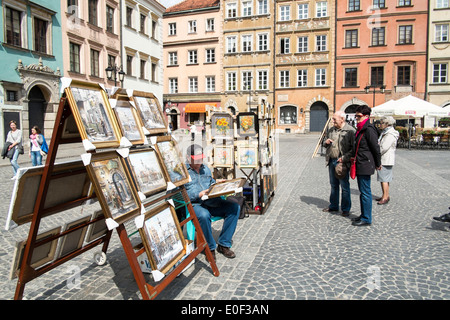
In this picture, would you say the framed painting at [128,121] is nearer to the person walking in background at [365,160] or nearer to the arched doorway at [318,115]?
the person walking in background at [365,160]

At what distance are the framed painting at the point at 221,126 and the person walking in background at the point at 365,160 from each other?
231 cm

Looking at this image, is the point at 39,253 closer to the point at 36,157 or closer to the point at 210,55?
the point at 36,157

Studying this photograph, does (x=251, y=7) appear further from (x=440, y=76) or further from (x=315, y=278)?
(x=315, y=278)

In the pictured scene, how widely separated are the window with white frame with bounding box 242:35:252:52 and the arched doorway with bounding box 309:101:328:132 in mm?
9161

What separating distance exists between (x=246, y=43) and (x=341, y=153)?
34240 millimetres

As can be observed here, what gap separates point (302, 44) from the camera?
36.1 meters

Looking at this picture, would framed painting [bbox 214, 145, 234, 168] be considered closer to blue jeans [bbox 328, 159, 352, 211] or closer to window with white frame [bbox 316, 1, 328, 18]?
blue jeans [bbox 328, 159, 352, 211]

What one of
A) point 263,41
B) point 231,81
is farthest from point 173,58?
point 263,41

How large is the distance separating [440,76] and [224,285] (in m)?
35.7

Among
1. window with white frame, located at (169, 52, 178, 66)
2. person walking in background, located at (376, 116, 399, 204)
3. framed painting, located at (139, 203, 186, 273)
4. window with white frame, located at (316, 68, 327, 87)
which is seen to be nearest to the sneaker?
framed painting, located at (139, 203, 186, 273)

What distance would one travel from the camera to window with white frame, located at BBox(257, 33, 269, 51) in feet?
122

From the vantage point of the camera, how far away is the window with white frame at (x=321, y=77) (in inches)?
1401

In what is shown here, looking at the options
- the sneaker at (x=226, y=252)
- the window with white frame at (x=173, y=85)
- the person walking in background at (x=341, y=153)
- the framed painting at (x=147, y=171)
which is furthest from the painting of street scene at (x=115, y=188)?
the window with white frame at (x=173, y=85)

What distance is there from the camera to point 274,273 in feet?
12.9
